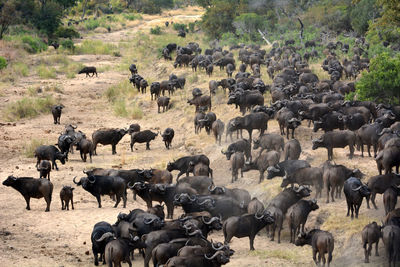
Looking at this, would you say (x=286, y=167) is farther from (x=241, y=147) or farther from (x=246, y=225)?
→ (x=246, y=225)

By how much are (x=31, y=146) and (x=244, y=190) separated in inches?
418

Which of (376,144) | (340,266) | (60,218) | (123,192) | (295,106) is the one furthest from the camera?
(295,106)

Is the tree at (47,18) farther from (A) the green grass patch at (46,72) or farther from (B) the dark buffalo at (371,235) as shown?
(B) the dark buffalo at (371,235)

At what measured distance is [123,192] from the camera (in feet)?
56.2

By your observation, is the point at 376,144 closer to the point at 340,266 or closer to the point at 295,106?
the point at 295,106

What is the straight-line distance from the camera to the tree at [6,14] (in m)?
53.0

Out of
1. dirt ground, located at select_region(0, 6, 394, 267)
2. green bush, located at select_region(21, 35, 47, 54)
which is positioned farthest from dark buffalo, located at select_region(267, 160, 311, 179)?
green bush, located at select_region(21, 35, 47, 54)

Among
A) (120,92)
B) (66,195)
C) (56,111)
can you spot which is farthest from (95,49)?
(66,195)

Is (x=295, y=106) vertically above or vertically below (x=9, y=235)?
above

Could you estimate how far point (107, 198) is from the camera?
18.2 m

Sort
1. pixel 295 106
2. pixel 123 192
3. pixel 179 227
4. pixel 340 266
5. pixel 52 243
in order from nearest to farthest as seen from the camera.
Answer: pixel 340 266 < pixel 179 227 < pixel 52 243 < pixel 123 192 < pixel 295 106

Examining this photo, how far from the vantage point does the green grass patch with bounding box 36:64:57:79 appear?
39594 millimetres

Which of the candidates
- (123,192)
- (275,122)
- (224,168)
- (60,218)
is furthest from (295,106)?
(60,218)

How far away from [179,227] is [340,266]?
3560mm
